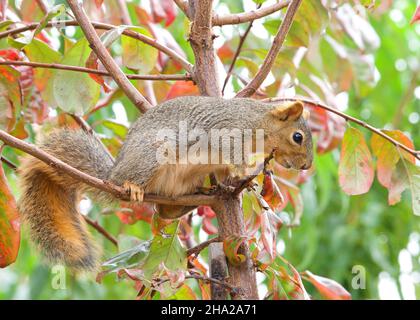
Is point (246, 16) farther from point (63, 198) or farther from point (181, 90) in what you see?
point (63, 198)

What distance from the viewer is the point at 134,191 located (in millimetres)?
1838

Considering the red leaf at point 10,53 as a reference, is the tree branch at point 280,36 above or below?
below

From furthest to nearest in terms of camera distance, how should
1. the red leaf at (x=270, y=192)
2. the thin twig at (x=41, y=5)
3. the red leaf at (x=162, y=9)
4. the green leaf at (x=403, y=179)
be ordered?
the red leaf at (x=162, y=9)
the thin twig at (x=41, y=5)
the green leaf at (x=403, y=179)
the red leaf at (x=270, y=192)

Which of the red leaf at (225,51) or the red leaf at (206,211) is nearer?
the red leaf at (206,211)

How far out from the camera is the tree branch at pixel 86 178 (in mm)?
1390

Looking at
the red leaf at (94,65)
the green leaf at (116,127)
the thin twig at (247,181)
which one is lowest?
the thin twig at (247,181)

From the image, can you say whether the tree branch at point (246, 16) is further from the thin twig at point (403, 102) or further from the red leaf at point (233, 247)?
the thin twig at point (403, 102)

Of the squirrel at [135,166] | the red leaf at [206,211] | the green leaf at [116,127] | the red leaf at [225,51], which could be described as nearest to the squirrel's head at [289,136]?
the squirrel at [135,166]

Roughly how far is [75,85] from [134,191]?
11.6 inches

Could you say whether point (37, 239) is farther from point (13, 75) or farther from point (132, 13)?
point (132, 13)

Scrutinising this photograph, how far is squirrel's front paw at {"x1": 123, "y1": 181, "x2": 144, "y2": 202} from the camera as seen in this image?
180 centimetres

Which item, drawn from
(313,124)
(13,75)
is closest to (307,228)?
(313,124)

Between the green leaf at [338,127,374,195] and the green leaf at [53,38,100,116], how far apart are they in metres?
0.63

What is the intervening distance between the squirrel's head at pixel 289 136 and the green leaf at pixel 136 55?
41 centimetres
